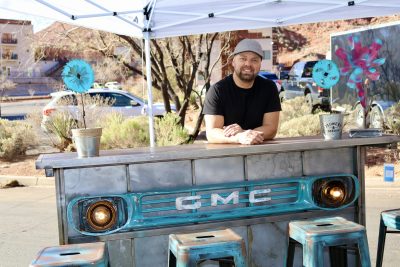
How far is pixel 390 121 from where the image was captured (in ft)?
32.6

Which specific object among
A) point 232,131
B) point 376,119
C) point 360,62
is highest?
point 360,62

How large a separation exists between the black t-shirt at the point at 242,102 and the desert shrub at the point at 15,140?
841 cm

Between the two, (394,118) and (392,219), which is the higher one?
Result: (394,118)

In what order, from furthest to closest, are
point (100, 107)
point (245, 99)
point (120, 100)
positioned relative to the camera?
1. point (120, 100)
2. point (100, 107)
3. point (245, 99)

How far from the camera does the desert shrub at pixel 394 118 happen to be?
9.78 metres

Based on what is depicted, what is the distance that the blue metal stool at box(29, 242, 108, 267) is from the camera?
247 centimetres

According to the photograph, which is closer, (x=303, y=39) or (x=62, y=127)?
(x=62, y=127)

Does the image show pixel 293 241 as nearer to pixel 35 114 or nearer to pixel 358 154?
pixel 358 154

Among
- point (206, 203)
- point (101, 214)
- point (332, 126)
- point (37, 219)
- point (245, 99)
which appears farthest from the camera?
point (37, 219)

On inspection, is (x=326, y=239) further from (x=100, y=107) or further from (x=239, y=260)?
(x=100, y=107)

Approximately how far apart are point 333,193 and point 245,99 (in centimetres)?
107

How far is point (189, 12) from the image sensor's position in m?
6.38

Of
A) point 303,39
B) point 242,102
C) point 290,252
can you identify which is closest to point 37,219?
point 242,102

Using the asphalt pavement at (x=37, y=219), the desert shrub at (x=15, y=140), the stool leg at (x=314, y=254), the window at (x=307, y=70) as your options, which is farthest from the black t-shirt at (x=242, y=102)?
the window at (x=307, y=70)
